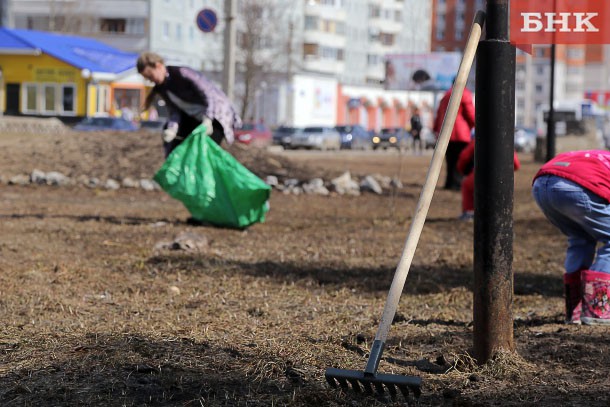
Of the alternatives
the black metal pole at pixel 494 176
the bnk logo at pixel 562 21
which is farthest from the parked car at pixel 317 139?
the black metal pole at pixel 494 176

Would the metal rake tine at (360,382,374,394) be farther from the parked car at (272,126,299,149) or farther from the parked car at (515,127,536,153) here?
the parked car at (515,127,536,153)

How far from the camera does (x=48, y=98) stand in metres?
55.9

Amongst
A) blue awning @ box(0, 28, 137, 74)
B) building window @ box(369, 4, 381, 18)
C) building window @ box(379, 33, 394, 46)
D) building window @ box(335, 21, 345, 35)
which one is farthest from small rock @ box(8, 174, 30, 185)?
building window @ box(379, 33, 394, 46)

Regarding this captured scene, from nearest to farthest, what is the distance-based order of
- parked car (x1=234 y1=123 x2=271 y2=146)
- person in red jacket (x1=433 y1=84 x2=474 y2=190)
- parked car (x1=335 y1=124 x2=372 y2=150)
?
person in red jacket (x1=433 y1=84 x2=474 y2=190), parked car (x1=234 y1=123 x2=271 y2=146), parked car (x1=335 y1=124 x2=372 y2=150)

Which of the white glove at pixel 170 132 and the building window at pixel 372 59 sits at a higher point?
the building window at pixel 372 59

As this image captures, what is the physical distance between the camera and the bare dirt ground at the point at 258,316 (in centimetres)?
387

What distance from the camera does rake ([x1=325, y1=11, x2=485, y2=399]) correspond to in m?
3.71

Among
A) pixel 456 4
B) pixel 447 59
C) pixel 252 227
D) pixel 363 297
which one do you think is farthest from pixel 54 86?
pixel 456 4

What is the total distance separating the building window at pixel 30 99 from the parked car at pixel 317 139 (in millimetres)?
15947

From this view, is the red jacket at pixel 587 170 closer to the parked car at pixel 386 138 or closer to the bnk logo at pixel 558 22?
the bnk logo at pixel 558 22

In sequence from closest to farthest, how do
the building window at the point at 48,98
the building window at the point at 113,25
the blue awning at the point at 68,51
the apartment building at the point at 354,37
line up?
the blue awning at the point at 68,51, the building window at the point at 48,98, the building window at the point at 113,25, the apartment building at the point at 354,37

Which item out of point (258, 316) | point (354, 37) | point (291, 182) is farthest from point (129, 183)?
point (354, 37)

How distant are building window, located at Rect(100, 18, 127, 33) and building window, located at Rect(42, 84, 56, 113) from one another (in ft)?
64.2

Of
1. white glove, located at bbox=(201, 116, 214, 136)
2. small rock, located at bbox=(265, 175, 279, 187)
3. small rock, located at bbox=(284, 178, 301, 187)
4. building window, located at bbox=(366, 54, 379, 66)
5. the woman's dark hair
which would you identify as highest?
building window, located at bbox=(366, 54, 379, 66)
